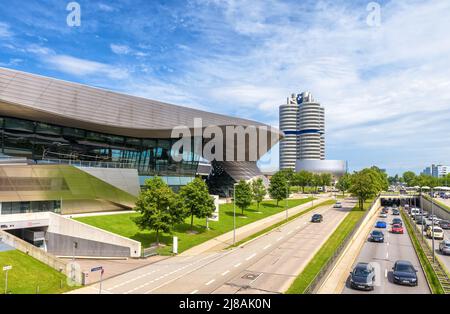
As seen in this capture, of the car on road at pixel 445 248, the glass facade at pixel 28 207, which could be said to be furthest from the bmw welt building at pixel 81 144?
the car on road at pixel 445 248

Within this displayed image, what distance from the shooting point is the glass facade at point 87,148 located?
4512 centimetres

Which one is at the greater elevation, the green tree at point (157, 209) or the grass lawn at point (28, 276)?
the green tree at point (157, 209)

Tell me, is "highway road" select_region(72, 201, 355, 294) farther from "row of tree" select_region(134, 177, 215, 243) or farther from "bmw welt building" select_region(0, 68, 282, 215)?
"bmw welt building" select_region(0, 68, 282, 215)

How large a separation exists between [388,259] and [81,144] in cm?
4542

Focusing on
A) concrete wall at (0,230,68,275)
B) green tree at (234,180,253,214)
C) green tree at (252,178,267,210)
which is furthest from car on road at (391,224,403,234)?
concrete wall at (0,230,68,275)

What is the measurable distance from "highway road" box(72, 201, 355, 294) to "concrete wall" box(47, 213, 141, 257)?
4.37m

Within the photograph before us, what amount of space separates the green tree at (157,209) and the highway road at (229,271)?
4.44 m

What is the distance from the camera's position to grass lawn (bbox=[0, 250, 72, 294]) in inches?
869

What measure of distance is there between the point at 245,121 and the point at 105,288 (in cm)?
5441

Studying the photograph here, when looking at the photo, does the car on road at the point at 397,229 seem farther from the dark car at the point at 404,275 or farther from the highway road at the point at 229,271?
the dark car at the point at 404,275

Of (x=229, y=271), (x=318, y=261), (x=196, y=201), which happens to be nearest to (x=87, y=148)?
(x=196, y=201)

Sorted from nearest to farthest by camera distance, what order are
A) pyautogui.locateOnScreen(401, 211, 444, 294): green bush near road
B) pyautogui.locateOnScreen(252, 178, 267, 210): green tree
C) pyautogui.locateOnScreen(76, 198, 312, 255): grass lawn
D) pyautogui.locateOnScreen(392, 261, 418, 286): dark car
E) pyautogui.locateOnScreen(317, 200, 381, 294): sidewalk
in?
1. pyautogui.locateOnScreen(401, 211, 444, 294): green bush near road
2. pyautogui.locateOnScreen(317, 200, 381, 294): sidewalk
3. pyautogui.locateOnScreen(392, 261, 418, 286): dark car
4. pyautogui.locateOnScreen(76, 198, 312, 255): grass lawn
5. pyautogui.locateOnScreen(252, 178, 267, 210): green tree

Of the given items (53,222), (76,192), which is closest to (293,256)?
(53,222)

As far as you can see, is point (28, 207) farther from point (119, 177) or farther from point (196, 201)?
point (196, 201)
